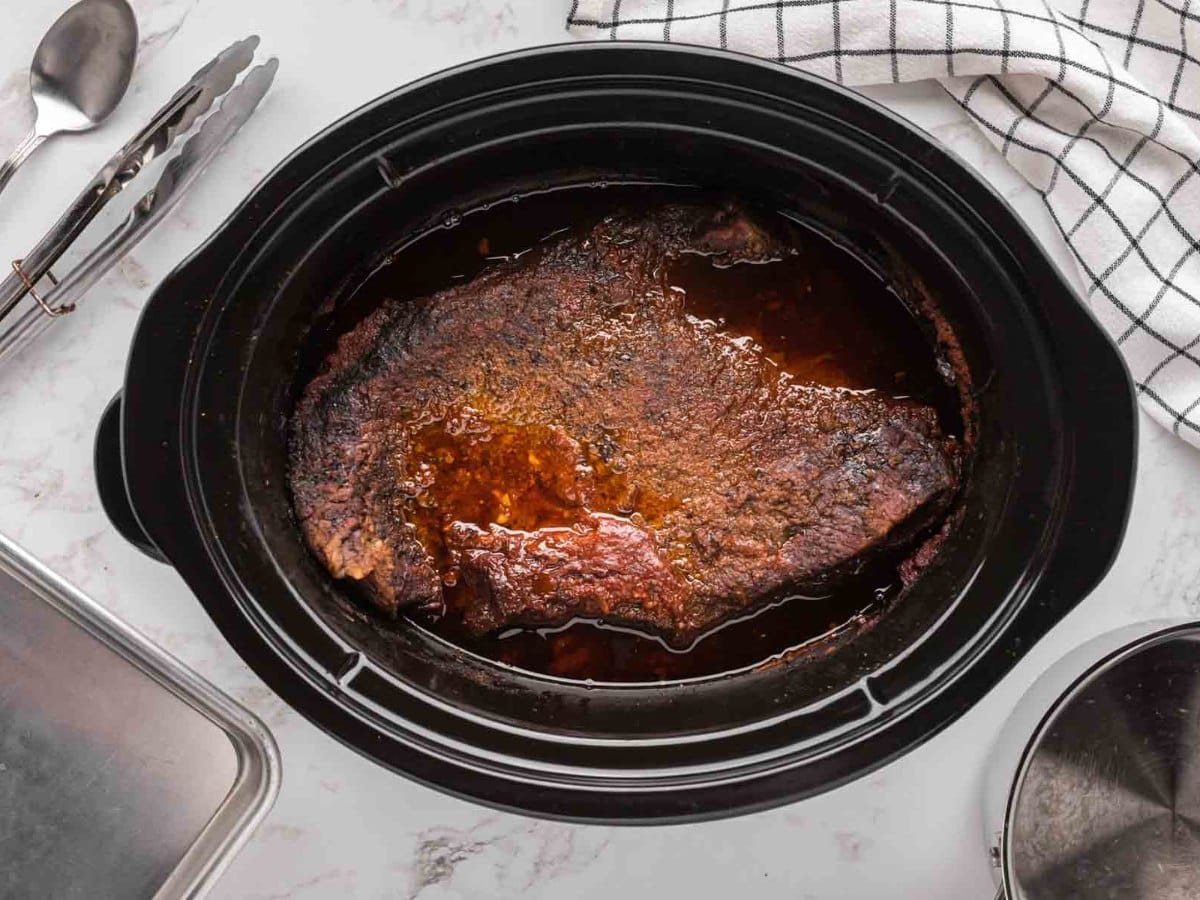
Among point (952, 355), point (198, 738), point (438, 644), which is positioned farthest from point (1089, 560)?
point (198, 738)

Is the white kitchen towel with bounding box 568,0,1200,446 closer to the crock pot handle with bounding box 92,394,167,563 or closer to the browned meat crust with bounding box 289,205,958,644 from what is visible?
the browned meat crust with bounding box 289,205,958,644

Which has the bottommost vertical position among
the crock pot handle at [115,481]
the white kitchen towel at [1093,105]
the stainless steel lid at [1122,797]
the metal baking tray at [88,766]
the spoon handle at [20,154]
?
the metal baking tray at [88,766]

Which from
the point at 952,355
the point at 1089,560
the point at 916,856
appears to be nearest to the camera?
the point at 1089,560

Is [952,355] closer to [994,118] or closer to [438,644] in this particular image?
[994,118]

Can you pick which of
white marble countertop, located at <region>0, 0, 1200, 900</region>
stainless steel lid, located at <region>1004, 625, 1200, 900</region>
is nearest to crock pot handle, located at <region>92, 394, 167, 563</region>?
white marble countertop, located at <region>0, 0, 1200, 900</region>

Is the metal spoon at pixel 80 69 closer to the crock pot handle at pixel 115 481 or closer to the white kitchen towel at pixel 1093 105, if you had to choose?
the crock pot handle at pixel 115 481

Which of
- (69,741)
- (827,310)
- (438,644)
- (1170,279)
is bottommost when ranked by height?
(69,741)

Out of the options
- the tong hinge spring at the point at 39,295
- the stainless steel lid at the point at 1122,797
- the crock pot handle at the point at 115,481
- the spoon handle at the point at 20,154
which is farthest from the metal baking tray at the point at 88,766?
the stainless steel lid at the point at 1122,797

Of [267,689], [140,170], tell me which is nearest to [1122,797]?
[267,689]
